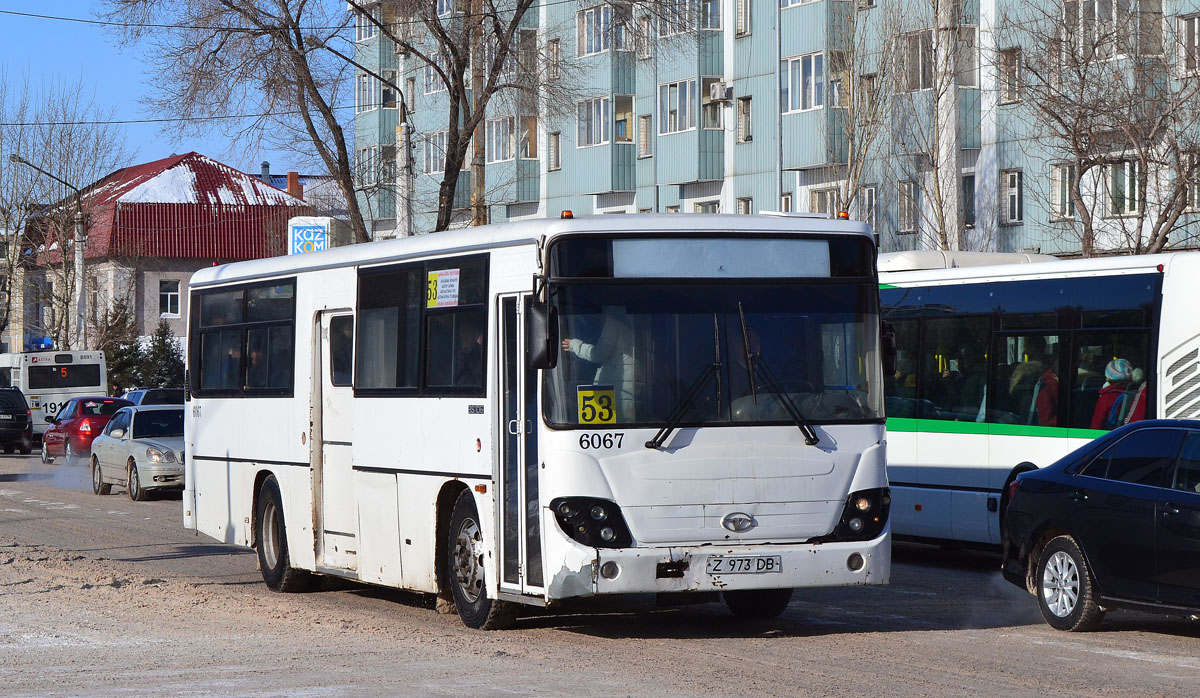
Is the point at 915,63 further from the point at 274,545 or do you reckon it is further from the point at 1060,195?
the point at 274,545

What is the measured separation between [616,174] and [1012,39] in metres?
16.5

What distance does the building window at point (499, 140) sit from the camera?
189 feet

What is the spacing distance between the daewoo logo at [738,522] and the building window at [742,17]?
38188 mm

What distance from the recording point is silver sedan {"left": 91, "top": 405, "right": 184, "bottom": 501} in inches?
1125

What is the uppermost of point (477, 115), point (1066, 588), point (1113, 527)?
point (477, 115)

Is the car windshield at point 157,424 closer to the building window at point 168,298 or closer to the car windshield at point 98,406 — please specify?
the car windshield at point 98,406

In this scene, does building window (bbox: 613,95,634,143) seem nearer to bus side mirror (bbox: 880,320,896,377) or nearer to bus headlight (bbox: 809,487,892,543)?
bus side mirror (bbox: 880,320,896,377)

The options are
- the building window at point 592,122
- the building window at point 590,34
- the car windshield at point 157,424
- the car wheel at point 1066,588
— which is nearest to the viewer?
the car wheel at point 1066,588

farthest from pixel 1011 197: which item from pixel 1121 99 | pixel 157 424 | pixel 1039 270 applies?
pixel 1039 270

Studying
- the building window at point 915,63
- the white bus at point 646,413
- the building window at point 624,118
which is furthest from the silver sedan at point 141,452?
the building window at point 624,118

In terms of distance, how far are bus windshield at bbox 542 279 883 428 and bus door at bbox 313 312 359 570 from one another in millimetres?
3300

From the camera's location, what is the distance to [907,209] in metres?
43.2

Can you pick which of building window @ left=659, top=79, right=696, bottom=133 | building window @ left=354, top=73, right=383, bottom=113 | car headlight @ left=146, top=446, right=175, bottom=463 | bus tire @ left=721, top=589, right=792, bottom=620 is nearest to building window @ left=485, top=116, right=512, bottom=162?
building window @ left=354, top=73, right=383, bottom=113

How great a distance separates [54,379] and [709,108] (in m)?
21.7
